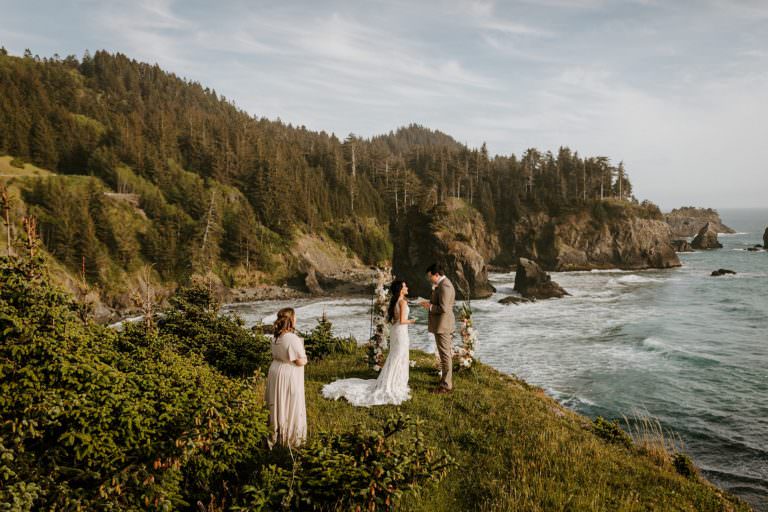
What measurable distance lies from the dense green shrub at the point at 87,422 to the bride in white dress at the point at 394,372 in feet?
17.6

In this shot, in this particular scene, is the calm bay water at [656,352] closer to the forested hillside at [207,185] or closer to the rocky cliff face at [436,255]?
the rocky cliff face at [436,255]

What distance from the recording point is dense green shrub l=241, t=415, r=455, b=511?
4.86 metres

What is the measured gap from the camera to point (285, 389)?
7.02 metres

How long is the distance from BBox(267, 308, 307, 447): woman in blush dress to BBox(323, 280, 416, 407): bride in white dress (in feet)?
11.9

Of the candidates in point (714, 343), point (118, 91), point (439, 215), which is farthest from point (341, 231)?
point (118, 91)

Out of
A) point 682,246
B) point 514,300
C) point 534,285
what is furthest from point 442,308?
point 682,246

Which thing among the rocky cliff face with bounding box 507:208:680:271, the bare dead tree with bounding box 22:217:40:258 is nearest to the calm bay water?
the bare dead tree with bounding box 22:217:40:258

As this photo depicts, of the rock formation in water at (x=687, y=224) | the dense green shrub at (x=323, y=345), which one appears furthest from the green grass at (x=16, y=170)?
the rock formation in water at (x=687, y=224)

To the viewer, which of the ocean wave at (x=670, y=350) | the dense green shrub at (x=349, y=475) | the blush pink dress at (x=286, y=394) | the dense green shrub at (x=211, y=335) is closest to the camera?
the dense green shrub at (x=349, y=475)

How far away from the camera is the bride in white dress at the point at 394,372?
10.7 meters

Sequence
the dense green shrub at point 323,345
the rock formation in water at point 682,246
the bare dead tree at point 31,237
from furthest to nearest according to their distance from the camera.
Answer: the rock formation in water at point 682,246 → the dense green shrub at point 323,345 → the bare dead tree at point 31,237

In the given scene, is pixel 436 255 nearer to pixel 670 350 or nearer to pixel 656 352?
pixel 656 352

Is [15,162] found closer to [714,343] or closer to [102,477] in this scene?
[102,477]

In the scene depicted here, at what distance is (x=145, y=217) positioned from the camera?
214 ft
